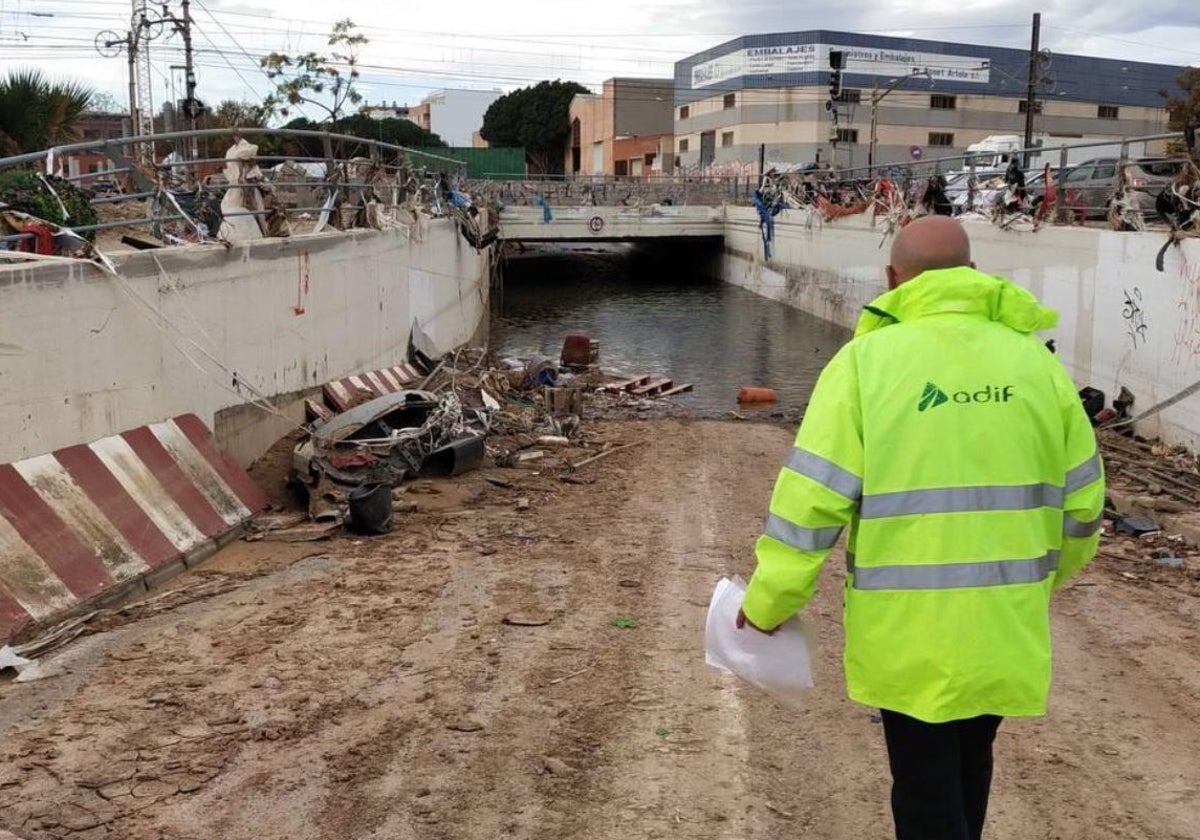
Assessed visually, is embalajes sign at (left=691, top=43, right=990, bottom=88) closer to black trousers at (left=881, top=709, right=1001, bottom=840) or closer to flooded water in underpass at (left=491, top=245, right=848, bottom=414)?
flooded water in underpass at (left=491, top=245, right=848, bottom=414)

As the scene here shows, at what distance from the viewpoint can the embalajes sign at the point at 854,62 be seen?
6956 centimetres

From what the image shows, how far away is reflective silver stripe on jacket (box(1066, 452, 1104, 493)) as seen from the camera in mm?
2787

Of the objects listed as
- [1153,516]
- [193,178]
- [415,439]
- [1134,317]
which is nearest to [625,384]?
[1134,317]

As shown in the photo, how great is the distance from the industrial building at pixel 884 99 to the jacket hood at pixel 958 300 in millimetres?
62737

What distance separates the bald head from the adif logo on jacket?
1.27 ft

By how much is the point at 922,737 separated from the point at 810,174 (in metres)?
33.0

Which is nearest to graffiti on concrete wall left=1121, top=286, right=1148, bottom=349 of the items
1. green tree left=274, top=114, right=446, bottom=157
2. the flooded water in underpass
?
the flooded water in underpass

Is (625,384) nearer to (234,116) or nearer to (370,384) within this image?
(370,384)

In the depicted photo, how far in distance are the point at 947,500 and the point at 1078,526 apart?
0.51 m

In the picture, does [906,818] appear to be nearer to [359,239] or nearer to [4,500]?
[4,500]

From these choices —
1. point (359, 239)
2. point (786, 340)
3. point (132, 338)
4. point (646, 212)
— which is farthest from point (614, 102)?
point (132, 338)

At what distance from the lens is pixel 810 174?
33.9 metres

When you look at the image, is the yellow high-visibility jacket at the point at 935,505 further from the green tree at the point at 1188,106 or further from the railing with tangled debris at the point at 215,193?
the green tree at the point at 1188,106

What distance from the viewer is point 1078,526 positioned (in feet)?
9.32
